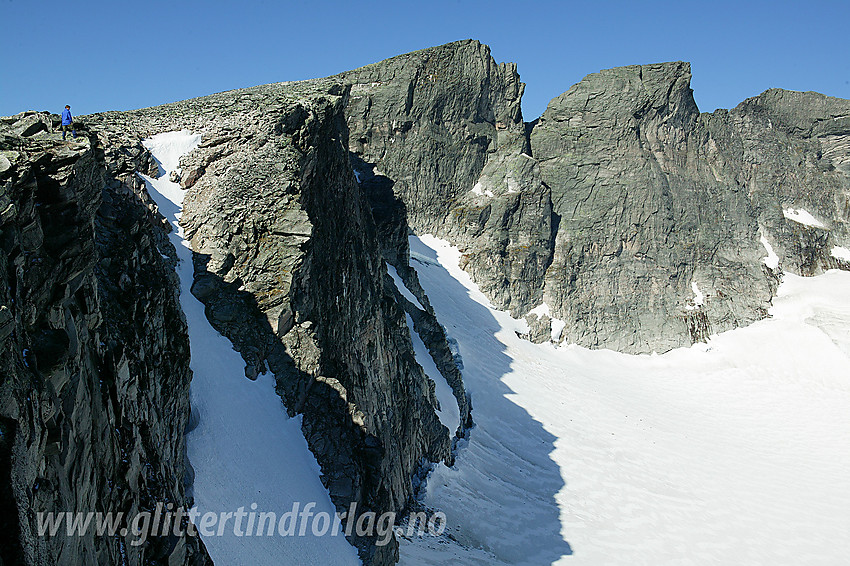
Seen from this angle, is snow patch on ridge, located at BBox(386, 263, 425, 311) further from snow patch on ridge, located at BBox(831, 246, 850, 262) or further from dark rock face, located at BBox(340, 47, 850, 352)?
snow patch on ridge, located at BBox(831, 246, 850, 262)

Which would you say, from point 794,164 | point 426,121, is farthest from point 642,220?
point 426,121

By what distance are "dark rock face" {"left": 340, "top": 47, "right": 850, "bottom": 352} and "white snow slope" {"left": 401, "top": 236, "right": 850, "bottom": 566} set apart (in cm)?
284

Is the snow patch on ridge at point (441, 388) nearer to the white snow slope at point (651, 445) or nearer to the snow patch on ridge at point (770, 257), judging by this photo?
the white snow slope at point (651, 445)

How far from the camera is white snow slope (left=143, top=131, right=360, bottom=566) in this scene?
11.3 meters

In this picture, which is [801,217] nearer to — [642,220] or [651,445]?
[642,220]

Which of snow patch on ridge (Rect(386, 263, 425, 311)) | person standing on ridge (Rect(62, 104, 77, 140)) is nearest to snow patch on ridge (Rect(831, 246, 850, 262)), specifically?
snow patch on ridge (Rect(386, 263, 425, 311))

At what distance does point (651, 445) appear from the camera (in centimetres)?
3397

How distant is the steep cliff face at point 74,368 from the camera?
5.55m

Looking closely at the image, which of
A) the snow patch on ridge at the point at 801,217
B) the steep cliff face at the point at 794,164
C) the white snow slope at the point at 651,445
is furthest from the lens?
the snow patch on ridge at the point at 801,217

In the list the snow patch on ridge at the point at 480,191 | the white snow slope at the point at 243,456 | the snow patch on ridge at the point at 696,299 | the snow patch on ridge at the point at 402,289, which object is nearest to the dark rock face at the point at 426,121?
the snow patch on ridge at the point at 480,191

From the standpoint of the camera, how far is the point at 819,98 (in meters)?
61.8

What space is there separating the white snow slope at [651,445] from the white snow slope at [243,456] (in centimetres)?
553

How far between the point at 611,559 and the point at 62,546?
20003 millimetres

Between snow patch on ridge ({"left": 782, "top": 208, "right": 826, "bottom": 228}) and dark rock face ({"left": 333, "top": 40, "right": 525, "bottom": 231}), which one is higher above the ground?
dark rock face ({"left": 333, "top": 40, "right": 525, "bottom": 231})
